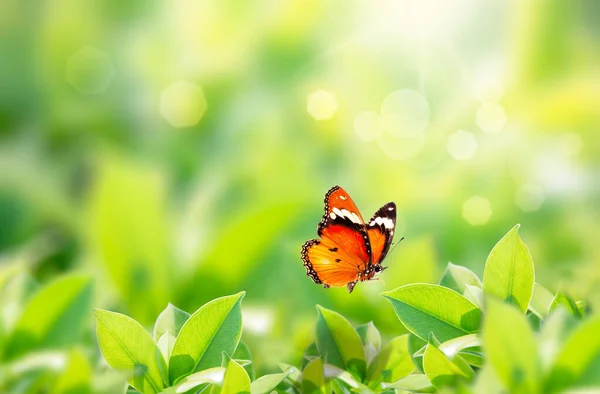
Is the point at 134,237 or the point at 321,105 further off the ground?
the point at 321,105

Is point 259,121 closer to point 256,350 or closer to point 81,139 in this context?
point 81,139

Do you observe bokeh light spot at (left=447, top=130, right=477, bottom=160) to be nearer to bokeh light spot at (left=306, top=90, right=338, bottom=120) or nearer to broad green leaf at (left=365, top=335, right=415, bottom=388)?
bokeh light spot at (left=306, top=90, right=338, bottom=120)

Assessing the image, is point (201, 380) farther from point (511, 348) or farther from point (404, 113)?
point (404, 113)

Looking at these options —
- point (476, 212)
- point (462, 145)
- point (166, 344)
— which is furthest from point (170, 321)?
point (462, 145)

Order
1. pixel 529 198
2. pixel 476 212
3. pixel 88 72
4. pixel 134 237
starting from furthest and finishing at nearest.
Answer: pixel 88 72 → pixel 529 198 → pixel 476 212 → pixel 134 237

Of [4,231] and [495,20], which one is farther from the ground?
[495,20]

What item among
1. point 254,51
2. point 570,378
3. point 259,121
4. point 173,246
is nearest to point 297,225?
point 173,246

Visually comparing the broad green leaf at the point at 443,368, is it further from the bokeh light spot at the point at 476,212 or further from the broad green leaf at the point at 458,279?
the bokeh light spot at the point at 476,212
